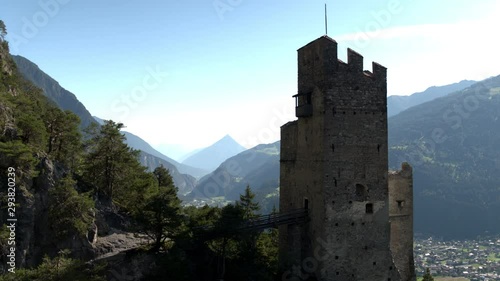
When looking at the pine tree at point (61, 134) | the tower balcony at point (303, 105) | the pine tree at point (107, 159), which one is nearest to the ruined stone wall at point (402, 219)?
the tower balcony at point (303, 105)

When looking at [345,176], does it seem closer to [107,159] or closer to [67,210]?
[67,210]

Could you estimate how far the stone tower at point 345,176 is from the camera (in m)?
29.5

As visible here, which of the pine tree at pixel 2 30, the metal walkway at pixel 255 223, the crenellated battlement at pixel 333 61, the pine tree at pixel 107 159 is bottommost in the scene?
the metal walkway at pixel 255 223

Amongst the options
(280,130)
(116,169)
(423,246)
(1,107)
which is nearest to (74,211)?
(1,107)

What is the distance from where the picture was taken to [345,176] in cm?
2967

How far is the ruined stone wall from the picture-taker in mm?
35438

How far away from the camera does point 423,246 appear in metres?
187

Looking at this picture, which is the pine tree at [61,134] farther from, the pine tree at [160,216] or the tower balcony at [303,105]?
the tower balcony at [303,105]

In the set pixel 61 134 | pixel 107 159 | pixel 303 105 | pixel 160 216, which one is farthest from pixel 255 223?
pixel 61 134

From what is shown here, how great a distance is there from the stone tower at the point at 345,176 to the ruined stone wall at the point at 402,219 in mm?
5175

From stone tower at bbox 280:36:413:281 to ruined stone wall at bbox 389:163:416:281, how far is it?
5.18 m

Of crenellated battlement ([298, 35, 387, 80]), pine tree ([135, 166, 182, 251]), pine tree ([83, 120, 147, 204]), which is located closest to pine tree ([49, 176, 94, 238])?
pine tree ([135, 166, 182, 251])

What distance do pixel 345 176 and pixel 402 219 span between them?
9924 mm

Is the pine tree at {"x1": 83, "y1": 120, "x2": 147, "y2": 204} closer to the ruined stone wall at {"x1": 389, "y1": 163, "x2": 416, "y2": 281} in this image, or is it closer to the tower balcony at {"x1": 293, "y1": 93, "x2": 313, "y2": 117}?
the tower balcony at {"x1": 293, "y1": 93, "x2": 313, "y2": 117}
